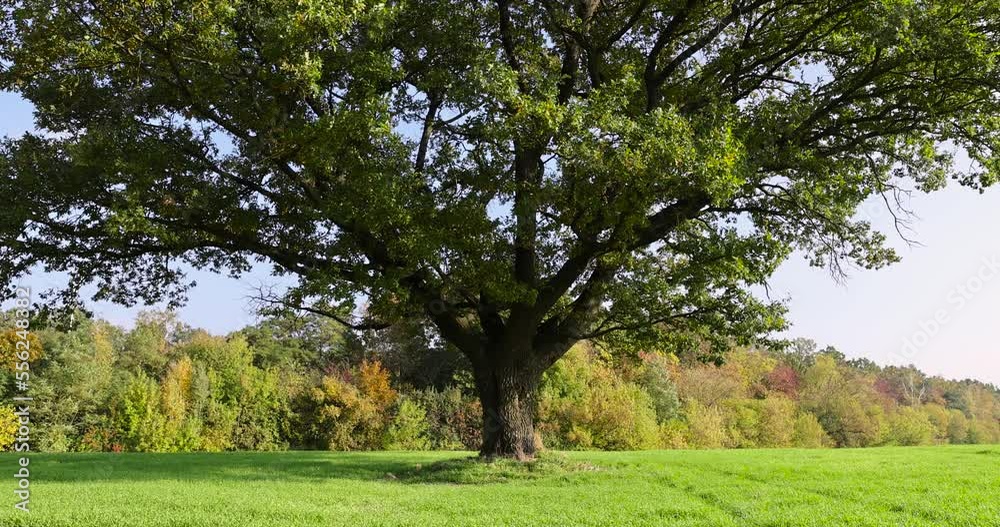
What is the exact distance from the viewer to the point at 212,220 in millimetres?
12352

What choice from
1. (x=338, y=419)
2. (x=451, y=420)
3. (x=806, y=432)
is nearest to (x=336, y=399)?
(x=338, y=419)

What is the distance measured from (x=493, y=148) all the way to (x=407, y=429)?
20.8 m

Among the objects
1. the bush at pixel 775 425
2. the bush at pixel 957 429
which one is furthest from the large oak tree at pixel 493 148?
→ the bush at pixel 957 429

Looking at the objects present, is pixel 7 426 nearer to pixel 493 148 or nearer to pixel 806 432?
pixel 493 148

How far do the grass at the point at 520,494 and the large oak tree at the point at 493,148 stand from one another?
260 cm

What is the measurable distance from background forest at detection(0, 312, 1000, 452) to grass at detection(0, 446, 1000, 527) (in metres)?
5.22

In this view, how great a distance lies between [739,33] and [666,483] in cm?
947

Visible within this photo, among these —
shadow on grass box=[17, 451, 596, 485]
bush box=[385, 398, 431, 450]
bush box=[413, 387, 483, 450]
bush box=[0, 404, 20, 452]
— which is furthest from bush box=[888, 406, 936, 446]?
bush box=[0, 404, 20, 452]

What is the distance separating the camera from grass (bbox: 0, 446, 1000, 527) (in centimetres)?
743

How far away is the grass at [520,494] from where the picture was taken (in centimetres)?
743

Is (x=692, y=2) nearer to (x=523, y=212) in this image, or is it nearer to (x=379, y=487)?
(x=523, y=212)

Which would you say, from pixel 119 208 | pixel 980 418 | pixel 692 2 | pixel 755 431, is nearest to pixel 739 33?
pixel 692 2

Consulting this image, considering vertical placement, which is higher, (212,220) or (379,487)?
(212,220)

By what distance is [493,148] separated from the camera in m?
12.4
